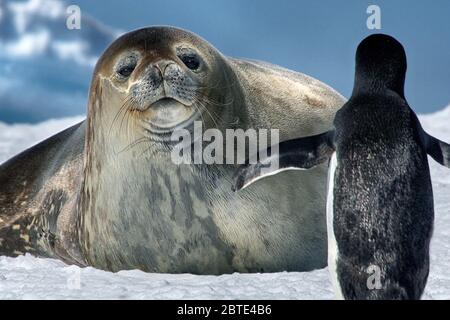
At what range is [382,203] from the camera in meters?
3.78

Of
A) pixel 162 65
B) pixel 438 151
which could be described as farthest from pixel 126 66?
pixel 438 151

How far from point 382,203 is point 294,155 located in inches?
22.8

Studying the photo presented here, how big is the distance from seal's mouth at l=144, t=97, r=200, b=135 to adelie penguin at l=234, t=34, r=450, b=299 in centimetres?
75

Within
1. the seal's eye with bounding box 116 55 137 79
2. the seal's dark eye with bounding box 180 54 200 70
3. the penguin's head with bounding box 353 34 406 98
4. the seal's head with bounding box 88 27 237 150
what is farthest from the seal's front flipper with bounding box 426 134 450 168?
the seal's eye with bounding box 116 55 137 79

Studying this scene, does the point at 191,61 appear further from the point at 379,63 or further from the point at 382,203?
the point at 382,203

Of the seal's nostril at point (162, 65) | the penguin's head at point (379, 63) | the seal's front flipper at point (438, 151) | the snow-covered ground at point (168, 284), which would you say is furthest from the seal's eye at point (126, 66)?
the seal's front flipper at point (438, 151)

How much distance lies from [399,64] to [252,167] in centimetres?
88

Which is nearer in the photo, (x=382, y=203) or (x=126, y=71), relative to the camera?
(x=382, y=203)

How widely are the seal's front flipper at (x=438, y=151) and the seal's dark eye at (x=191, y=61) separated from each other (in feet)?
4.13

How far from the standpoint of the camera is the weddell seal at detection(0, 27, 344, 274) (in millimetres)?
4473

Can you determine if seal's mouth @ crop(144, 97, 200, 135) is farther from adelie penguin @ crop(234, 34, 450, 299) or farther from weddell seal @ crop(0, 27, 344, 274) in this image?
adelie penguin @ crop(234, 34, 450, 299)

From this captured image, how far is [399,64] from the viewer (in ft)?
13.5
